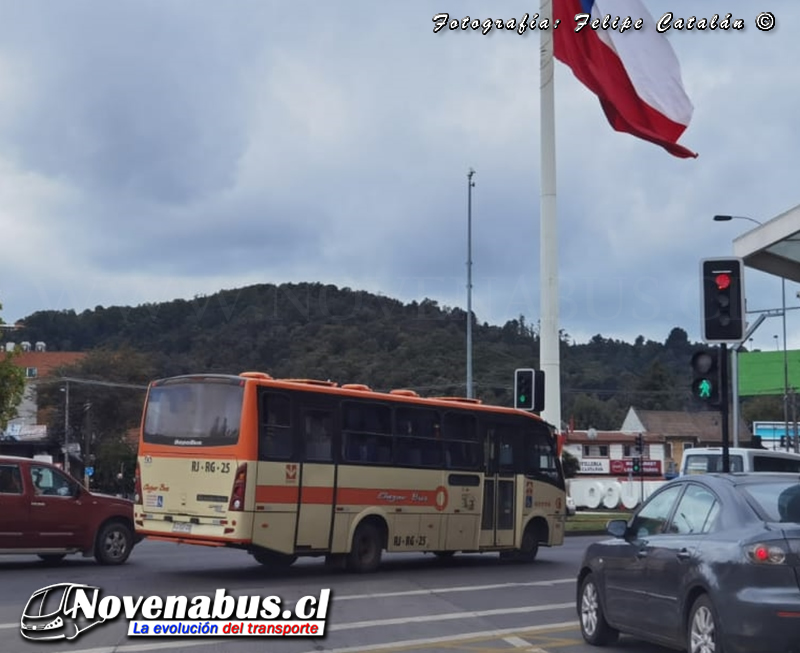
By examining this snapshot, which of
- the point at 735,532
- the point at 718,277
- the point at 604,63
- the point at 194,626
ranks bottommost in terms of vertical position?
the point at 194,626

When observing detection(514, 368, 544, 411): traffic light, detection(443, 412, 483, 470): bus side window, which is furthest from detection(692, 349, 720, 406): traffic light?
detection(514, 368, 544, 411): traffic light

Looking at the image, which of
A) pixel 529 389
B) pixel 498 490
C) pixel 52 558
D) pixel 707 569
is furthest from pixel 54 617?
pixel 529 389

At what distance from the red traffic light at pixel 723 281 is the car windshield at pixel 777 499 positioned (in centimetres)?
646

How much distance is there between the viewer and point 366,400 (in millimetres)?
19688

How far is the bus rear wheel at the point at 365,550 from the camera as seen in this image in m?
19.3

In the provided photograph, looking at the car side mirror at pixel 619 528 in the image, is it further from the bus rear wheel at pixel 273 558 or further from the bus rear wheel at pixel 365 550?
the bus rear wheel at pixel 365 550

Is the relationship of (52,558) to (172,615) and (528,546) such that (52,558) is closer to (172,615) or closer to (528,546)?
(172,615)

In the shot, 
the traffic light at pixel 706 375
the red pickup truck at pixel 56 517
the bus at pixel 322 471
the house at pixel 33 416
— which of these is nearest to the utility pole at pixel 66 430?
the house at pixel 33 416

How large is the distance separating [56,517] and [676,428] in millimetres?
90500

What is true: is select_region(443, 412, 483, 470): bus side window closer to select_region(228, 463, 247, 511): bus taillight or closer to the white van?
select_region(228, 463, 247, 511): bus taillight

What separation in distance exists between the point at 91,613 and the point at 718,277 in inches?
359

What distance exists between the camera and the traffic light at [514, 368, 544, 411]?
27.2 metres

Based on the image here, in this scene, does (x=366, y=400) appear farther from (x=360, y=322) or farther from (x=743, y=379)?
(x=743, y=379)

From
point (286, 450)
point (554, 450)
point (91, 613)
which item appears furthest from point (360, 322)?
point (91, 613)
